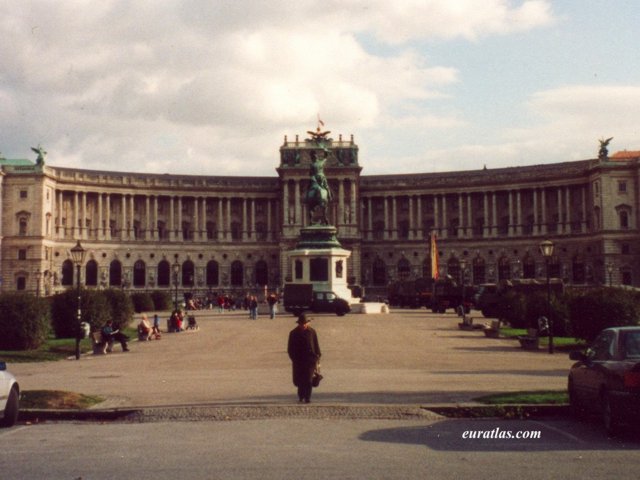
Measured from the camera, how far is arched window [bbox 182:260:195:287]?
132875 mm

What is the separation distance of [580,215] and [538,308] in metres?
84.2

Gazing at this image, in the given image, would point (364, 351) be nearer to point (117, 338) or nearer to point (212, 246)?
point (117, 338)

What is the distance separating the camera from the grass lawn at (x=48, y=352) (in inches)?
1292

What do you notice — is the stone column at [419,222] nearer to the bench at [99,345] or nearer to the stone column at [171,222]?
the stone column at [171,222]

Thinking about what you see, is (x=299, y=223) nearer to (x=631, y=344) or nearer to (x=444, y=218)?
(x=444, y=218)

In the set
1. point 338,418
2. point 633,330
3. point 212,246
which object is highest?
point 212,246

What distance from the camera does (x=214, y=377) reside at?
80.6ft

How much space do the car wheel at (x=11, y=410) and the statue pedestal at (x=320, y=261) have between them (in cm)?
5892

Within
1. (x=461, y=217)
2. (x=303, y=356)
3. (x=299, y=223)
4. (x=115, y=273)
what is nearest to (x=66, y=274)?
(x=115, y=273)

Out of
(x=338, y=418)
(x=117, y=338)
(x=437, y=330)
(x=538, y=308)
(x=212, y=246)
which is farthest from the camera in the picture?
(x=212, y=246)

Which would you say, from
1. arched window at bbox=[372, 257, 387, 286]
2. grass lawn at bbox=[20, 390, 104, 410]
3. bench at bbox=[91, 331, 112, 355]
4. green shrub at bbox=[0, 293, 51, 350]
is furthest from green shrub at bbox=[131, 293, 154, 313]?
grass lawn at bbox=[20, 390, 104, 410]

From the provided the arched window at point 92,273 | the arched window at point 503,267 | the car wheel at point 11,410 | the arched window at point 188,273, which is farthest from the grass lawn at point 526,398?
the arched window at point 188,273

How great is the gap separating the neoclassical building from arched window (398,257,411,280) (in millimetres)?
203

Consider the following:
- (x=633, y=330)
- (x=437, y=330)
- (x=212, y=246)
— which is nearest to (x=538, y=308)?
(x=437, y=330)
